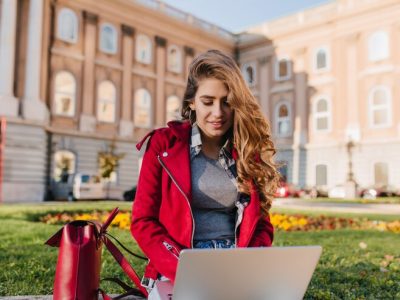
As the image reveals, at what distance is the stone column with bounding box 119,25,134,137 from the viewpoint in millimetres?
25516

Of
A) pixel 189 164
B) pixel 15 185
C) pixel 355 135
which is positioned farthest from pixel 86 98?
pixel 189 164

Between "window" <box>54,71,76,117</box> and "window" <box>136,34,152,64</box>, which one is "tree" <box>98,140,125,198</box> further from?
"window" <box>136,34,152,64</box>

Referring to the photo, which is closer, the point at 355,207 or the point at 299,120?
the point at 355,207

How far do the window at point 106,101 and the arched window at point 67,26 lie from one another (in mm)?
2872

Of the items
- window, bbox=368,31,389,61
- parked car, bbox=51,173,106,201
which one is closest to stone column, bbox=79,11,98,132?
parked car, bbox=51,173,106,201

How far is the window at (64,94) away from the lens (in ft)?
75.2

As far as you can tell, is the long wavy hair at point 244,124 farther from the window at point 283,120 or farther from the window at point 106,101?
the window at point 283,120

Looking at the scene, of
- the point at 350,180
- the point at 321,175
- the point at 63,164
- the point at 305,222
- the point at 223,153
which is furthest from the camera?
the point at 321,175

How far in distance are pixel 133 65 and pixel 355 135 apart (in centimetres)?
1344

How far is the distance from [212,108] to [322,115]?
27.3m

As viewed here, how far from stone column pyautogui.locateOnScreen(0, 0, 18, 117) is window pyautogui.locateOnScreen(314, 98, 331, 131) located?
17578 millimetres

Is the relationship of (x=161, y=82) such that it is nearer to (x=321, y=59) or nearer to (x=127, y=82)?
(x=127, y=82)

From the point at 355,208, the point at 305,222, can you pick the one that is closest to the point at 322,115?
the point at 355,208

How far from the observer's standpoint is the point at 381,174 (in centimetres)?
2552
